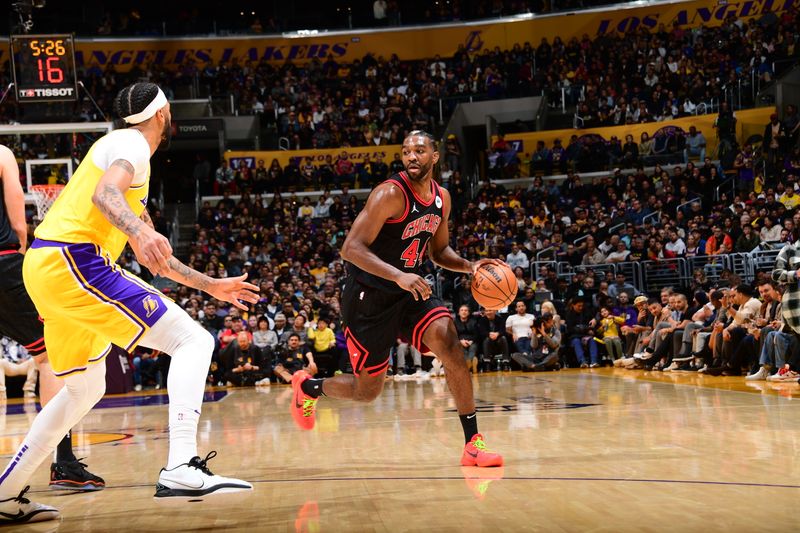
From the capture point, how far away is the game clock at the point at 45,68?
14.9 m

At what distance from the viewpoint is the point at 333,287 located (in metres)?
17.3

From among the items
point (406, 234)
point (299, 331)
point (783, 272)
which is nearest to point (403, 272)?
point (406, 234)

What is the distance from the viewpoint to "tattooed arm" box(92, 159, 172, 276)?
3.54 meters

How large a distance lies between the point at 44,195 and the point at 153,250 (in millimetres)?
11435

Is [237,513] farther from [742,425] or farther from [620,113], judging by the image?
[620,113]

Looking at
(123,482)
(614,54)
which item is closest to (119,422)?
(123,482)

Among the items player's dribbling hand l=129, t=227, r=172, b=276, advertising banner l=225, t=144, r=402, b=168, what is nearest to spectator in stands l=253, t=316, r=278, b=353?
advertising banner l=225, t=144, r=402, b=168

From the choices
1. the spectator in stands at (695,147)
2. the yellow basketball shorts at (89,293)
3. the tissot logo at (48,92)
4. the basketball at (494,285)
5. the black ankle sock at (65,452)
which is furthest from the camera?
the spectator in stands at (695,147)

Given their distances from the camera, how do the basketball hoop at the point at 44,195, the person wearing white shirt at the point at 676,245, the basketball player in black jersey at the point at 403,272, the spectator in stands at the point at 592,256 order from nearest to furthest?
the basketball player in black jersey at the point at 403,272 → the basketball hoop at the point at 44,195 → the person wearing white shirt at the point at 676,245 → the spectator in stands at the point at 592,256

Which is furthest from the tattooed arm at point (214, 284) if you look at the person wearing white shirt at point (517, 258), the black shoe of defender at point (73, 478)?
the person wearing white shirt at point (517, 258)

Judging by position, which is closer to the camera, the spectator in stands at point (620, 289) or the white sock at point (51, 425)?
the white sock at point (51, 425)

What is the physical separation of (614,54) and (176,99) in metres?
13.1

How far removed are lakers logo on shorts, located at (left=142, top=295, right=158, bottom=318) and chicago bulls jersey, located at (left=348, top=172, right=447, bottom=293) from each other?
1.78 m

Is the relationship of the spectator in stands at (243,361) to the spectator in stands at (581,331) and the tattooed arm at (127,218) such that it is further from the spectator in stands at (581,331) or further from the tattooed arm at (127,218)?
the tattooed arm at (127,218)
